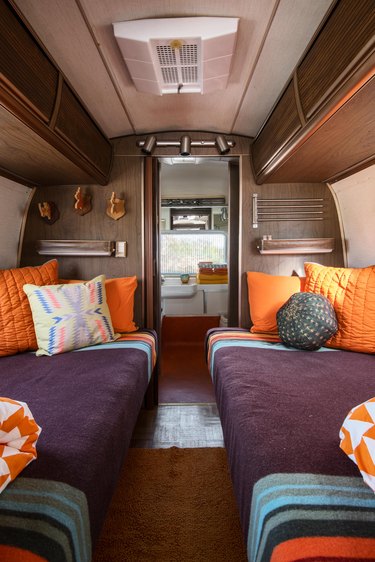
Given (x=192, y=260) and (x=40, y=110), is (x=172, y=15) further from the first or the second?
(x=192, y=260)

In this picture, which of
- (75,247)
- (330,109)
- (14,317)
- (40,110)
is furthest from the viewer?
(75,247)

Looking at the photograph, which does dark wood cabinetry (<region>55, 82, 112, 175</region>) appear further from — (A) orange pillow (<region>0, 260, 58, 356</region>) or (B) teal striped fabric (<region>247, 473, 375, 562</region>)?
(B) teal striped fabric (<region>247, 473, 375, 562</region>)

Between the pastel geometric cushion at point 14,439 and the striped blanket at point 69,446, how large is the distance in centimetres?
3

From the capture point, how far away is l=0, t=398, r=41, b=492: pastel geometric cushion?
2.11ft

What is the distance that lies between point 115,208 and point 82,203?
0.82 feet

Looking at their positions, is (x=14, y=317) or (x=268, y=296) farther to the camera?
(x=268, y=296)

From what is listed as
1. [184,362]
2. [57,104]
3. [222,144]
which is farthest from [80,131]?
[184,362]

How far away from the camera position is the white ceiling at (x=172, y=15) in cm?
113

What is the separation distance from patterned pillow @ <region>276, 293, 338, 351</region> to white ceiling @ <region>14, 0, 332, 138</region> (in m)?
1.26

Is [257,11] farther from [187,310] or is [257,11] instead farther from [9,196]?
[187,310]

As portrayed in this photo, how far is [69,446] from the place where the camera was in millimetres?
811

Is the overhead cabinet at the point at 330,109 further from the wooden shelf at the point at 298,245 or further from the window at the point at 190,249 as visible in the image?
the window at the point at 190,249

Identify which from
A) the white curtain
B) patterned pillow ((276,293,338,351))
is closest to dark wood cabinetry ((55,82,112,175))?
the white curtain

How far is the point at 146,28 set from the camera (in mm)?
1213
